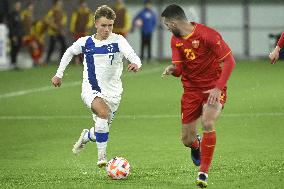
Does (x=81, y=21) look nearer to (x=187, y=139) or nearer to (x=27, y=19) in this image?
(x=27, y=19)

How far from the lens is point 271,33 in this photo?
127 feet

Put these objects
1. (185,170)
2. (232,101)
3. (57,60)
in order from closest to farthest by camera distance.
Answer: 1. (185,170)
2. (232,101)
3. (57,60)

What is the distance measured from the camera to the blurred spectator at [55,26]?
33.5 m

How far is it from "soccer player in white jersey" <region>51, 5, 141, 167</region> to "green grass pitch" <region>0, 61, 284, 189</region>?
0.59 m

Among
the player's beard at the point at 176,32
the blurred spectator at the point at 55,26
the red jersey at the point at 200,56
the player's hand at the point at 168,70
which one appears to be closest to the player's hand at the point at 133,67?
the red jersey at the point at 200,56

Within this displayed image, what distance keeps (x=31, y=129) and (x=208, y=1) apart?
24023 mm

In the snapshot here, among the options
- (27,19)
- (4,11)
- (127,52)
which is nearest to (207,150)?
(127,52)

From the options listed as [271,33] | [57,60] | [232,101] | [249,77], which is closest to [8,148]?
[232,101]

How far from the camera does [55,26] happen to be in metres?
33.8

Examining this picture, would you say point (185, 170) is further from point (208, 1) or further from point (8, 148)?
point (208, 1)

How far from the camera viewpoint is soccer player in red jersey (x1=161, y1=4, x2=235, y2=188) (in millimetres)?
10000

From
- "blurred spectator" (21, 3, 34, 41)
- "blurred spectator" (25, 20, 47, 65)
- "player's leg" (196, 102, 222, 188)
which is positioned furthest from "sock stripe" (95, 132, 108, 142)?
"blurred spectator" (25, 20, 47, 65)

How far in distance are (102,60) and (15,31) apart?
2097cm

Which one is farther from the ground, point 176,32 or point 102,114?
point 176,32
